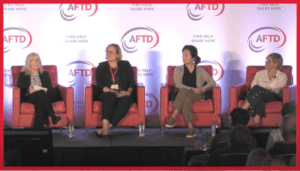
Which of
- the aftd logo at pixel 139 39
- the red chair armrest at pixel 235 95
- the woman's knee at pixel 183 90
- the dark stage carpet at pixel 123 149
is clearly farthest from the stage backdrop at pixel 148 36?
the dark stage carpet at pixel 123 149

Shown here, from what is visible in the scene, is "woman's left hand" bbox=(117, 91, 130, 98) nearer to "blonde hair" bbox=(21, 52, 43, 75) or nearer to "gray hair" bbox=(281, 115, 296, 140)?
"blonde hair" bbox=(21, 52, 43, 75)

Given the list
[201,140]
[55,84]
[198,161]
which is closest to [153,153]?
[201,140]

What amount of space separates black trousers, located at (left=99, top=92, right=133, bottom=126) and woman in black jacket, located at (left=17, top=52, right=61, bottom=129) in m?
0.60

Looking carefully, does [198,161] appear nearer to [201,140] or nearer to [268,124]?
[201,140]

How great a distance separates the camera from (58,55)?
23.8ft

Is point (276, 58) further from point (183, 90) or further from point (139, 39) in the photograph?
point (139, 39)

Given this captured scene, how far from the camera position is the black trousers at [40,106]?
616 centimetres

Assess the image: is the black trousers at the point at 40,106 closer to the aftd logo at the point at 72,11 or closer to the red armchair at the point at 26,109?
the red armchair at the point at 26,109

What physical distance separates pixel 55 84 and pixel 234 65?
2.63 metres

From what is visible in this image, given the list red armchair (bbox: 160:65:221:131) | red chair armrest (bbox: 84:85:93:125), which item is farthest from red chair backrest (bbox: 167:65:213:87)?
red chair armrest (bbox: 84:85:93:125)

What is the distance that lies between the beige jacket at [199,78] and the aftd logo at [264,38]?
1108 millimetres

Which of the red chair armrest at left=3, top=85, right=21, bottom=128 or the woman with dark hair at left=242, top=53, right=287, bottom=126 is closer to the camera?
the red chair armrest at left=3, top=85, right=21, bottom=128

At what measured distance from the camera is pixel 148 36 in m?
7.27

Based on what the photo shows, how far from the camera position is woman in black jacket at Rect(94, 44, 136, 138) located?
6223 millimetres
